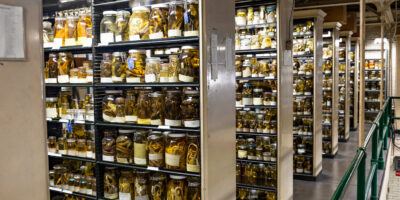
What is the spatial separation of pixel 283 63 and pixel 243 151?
1.23m

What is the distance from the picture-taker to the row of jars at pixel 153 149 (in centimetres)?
294

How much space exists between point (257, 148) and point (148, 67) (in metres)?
2.00

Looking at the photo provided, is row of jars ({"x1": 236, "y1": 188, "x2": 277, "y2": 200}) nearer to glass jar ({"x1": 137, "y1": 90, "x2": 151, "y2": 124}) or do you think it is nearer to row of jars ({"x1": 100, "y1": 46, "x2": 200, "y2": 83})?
glass jar ({"x1": 137, "y1": 90, "x2": 151, "y2": 124})

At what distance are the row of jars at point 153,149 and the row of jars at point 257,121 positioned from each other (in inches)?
64.5

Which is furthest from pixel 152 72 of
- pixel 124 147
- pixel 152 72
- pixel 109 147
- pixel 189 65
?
pixel 109 147

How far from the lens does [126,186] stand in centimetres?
334

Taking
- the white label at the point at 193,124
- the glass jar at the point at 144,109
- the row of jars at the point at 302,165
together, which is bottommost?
the row of jars at the point at 302,165

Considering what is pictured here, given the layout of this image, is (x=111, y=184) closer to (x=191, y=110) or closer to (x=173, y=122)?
(x=173, y=122)

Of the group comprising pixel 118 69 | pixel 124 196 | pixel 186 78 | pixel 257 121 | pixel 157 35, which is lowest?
pixel 124 196

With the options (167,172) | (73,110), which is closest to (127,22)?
(73,110)

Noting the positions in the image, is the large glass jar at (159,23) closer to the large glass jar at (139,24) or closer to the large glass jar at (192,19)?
the large glass jar at (139,24)

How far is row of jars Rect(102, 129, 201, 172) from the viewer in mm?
2936

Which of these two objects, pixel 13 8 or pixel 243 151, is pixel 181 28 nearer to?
pixel 13 8

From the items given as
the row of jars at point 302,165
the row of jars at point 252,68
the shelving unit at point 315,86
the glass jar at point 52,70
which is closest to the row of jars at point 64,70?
the glass jar at point 52,70
